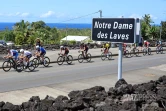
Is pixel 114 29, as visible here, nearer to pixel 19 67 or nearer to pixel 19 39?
pixel 19 67

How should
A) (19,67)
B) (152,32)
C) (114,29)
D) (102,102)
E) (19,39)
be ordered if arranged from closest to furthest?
1. (102,102)
2. (114,29)
3. (19,67)
4. (19,39)
5. (152,32)

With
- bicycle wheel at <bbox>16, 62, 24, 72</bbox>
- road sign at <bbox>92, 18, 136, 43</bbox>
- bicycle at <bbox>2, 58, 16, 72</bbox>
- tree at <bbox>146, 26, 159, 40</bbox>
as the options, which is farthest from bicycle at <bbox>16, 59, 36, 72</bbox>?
tree at <bbox>146, 26, 159, 40</bbox>

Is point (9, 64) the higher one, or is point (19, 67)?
point (9, 64)

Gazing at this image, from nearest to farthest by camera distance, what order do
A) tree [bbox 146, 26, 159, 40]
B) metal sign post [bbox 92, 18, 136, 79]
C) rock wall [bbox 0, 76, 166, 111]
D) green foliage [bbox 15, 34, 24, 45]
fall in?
1. rock wall [bbox 0, 76, 166, 111]
2. metal sign post [bbox 92, 18, 136, 79]
3. green foliage [bbox 15, 34, 24, 45]
4. tree [bbox 146, 26, 159, 40]

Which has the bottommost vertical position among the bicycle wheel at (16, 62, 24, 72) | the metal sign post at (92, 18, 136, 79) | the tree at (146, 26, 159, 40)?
the bicycle wheel at (16, 62, 24, 72)

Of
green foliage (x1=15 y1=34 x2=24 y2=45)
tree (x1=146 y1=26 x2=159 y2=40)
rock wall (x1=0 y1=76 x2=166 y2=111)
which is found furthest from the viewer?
tree (x1=146 y1=26 x2=159 y2=40)

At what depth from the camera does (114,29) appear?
931 cm

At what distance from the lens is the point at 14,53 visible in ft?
63.4

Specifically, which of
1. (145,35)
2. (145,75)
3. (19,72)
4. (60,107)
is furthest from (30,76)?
(145,35)

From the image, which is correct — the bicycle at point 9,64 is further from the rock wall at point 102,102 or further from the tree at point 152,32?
the tree at point 152,32

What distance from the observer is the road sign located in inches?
352

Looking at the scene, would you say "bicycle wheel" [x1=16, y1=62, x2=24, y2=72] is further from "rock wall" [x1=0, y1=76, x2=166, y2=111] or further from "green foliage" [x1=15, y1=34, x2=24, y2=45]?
"green foliage" [x1=15, y1=34, x2=24, y2=45]

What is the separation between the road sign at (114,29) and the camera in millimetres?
8938

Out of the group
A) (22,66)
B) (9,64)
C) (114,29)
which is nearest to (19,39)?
(9,64)
